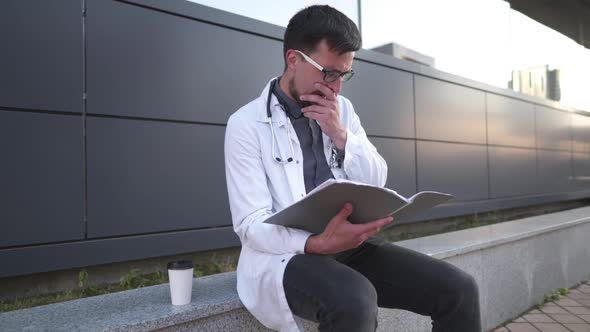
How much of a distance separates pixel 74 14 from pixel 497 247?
3328 millimetres

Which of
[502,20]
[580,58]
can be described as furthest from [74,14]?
[580,58]

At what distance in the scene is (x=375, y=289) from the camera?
5.70 ft

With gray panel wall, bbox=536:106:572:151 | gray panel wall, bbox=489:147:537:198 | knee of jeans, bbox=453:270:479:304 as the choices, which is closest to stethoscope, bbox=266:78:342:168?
knee of jeans, bbox=453:270:479:304

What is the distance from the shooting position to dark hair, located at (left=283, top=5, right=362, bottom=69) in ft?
5.69

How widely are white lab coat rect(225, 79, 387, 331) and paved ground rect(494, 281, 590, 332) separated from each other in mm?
2226

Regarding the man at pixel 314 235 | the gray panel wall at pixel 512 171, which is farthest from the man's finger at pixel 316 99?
the gray panel wall at pixel 512 171

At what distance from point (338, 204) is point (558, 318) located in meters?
2.95

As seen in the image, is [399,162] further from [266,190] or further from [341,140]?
[266,190]

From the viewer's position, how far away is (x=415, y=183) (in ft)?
16.1

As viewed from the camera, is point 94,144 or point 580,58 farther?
point 580,58

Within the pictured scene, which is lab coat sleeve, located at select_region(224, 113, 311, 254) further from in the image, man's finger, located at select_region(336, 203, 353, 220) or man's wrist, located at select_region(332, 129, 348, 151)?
man's wrist, located at select_region(332, 129, 348, 151)

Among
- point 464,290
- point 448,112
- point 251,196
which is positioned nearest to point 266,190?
point 251,196

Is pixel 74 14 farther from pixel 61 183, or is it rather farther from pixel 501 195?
pixel 501 195

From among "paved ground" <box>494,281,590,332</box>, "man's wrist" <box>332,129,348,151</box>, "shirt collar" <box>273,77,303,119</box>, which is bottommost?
"paved ground" <box>494,281,590,332</box>
